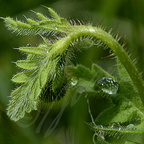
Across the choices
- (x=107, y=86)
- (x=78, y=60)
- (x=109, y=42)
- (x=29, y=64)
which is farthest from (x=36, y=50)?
(x=78, y=60)

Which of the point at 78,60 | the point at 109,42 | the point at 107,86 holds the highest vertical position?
the point at 109,42

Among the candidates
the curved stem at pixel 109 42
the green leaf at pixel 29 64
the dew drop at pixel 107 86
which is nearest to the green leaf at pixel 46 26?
the curved stem at pixel 109 42

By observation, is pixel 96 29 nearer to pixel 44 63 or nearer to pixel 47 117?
pixel 44 63

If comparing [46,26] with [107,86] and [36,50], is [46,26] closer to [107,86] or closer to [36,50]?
[36,50]

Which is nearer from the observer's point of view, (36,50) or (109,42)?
(36,50)

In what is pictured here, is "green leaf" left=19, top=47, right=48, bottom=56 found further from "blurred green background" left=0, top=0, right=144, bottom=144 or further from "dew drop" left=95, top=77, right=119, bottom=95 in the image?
"blurred green background" left=0, top=0, right=144, bottom=144

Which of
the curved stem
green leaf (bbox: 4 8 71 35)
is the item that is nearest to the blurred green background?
the curved stem

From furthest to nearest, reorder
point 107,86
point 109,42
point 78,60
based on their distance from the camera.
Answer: point 78,60, point 107,86, point 109,42

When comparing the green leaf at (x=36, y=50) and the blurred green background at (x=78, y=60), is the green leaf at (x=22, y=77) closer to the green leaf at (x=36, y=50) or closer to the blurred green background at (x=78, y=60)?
the green leaf at (x=36, y=50)

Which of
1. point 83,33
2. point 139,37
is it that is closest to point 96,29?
point 83,33
